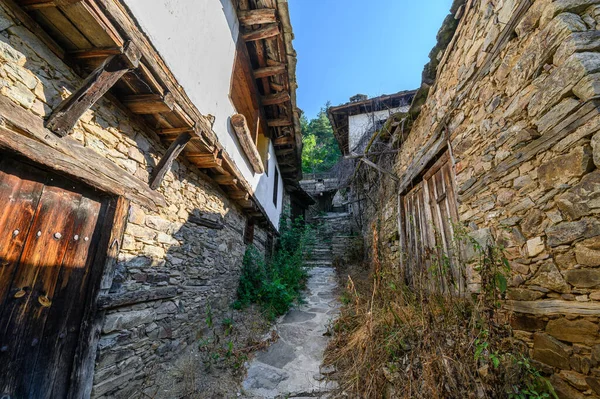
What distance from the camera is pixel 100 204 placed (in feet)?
7.70

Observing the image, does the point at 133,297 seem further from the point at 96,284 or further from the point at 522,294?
the point at 522,294

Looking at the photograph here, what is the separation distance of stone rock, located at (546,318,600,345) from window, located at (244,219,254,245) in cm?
534

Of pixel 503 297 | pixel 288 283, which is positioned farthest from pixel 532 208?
pixel 288 283

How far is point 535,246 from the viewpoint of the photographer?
1.67m

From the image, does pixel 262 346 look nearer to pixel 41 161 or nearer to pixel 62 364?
pixel 62 364

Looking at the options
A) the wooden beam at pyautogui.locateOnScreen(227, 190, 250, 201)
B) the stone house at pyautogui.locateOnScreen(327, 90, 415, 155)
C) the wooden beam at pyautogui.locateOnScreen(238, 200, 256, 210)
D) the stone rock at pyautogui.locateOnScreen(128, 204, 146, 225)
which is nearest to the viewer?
the stone rock at pyautogui.locateOnScreen(128, 204, 146, 225)

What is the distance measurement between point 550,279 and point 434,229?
145cm

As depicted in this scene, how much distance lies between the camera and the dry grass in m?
1.60

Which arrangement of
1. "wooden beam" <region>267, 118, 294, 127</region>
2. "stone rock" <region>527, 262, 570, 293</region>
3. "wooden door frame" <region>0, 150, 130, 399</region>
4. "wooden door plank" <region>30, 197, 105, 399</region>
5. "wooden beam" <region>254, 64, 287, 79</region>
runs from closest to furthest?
"stone rock" <region>527, 262, 570, 293</region> → "wooden door plank" <region>30, 197, 105, 399</region> → "wooden door frame" <region>0, 150, 130, 399</region> → "wooden beam" <region>254, 64, 287, 79</region> → "wooden beam" <region>267, 118, 294, 127</region>

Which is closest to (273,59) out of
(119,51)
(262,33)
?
(262,33)

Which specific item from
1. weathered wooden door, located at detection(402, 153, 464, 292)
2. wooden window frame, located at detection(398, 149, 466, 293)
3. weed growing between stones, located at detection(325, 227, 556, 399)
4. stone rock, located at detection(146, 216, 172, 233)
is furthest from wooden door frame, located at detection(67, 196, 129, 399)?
wooden window frame, located at detection(398, 149, 466, 293)

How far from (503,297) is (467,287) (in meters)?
0.50

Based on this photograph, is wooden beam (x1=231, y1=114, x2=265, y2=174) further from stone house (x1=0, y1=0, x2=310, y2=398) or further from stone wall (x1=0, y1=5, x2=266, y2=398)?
stone wall (x1=0, y1=5, x2=266, y2=398)

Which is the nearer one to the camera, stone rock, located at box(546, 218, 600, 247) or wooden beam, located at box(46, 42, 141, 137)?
stone rock, located at box(546, 218, 600, 247)
